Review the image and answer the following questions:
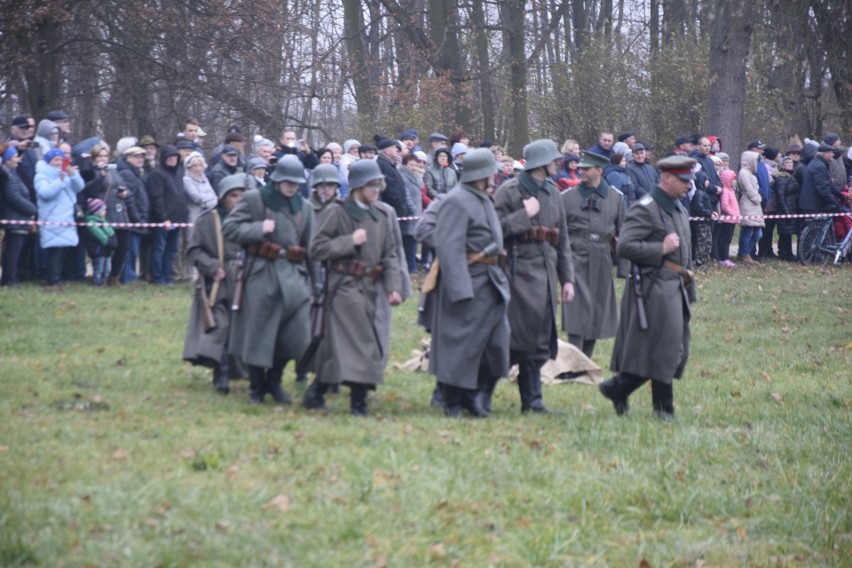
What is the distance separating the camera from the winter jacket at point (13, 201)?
1648cm

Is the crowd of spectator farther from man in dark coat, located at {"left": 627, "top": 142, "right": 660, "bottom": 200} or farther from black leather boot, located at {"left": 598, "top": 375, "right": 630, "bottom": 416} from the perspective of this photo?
black leather boot, located at {"left": 598, "top": 375, "right": 630, "bottom": 416}

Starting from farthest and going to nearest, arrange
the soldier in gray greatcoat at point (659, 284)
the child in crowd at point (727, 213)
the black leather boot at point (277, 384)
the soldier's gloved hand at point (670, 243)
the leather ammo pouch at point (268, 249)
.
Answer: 1. the child in crowd at point (727, 213)
2. the black leather boot at point (277, 384)
3. the leather ammo pouch at point (268, 249)
4. the soldier in gray greatcoat at point (659, 284)
5. the soldier's gloved hand at point (670, 243)

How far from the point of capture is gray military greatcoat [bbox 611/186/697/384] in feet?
33.3

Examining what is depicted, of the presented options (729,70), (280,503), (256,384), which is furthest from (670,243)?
(729,70)

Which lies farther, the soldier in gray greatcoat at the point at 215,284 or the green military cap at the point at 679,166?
the soldier in gray greatcoat at the point at 215,284

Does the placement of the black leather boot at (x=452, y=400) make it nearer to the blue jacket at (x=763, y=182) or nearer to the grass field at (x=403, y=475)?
the grass field at (x=403, y=475)

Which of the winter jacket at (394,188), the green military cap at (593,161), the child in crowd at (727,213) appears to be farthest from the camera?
the child in crowd at (727,213)

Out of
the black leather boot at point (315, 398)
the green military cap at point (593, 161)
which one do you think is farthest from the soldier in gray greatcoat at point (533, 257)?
the green military cap at point (593, 161)

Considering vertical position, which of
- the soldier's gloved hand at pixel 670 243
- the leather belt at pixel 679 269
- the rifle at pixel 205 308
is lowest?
the rifle at pixel 205 308

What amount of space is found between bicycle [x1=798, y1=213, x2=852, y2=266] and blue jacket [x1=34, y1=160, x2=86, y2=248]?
1385 cm

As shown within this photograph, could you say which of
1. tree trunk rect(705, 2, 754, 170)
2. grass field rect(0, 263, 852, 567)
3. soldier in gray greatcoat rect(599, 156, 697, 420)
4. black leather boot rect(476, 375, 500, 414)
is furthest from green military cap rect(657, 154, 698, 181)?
tree trunk rect(705, 2, 754, 170)

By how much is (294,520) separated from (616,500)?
7.46 feet

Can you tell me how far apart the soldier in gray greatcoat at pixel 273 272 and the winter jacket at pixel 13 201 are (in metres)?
6.78

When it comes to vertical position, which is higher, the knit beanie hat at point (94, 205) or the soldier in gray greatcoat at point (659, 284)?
the knit beanie hat at point (94, 205)
